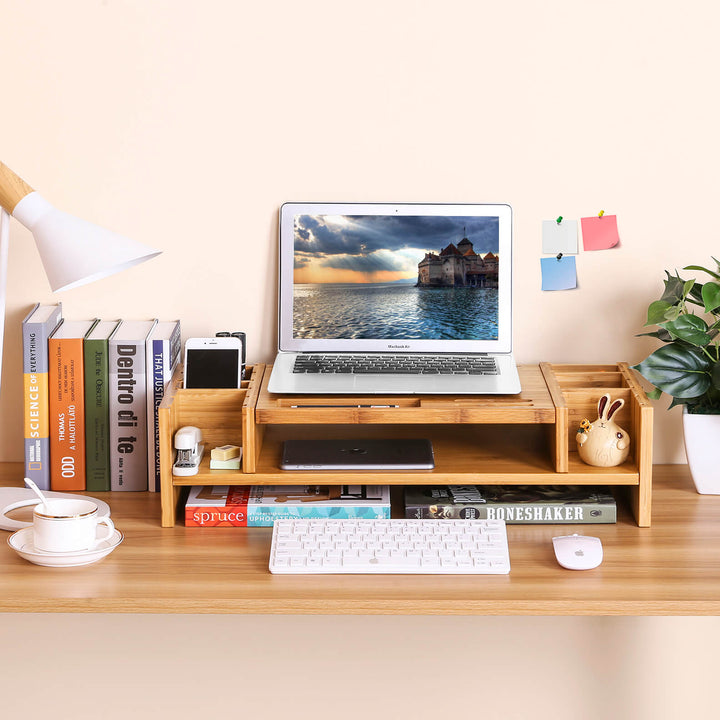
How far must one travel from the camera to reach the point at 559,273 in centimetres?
155

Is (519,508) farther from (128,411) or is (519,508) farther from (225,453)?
(128,411)

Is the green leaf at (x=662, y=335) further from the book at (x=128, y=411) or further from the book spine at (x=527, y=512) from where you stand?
the book at (x=128, y=411)

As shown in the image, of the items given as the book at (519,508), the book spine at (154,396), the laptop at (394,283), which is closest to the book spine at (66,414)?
the book spine at (154,396)

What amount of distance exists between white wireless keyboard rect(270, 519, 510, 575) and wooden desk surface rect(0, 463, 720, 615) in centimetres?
2

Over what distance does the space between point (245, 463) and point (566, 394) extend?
541 mm

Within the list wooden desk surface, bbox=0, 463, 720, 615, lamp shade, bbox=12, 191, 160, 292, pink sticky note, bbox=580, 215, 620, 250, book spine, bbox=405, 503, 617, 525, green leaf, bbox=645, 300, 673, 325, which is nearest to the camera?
wooden desk surface, bbox=0, 463, 720, 615

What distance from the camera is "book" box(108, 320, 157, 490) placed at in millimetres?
1426

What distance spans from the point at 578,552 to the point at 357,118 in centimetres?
84

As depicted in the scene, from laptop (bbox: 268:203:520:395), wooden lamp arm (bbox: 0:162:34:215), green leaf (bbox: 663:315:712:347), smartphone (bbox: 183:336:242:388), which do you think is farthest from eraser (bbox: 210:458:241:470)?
green leaf (bbox: 663:315:712:347)

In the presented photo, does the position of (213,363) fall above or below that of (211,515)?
above

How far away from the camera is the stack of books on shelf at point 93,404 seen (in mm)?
1429

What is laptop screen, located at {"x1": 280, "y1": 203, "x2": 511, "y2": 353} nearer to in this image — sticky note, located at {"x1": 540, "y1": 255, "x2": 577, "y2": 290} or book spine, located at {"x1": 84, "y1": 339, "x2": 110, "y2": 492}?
sticky note, located at {"x1": 540, "y1": 255, "x2": 577, "y2": 290}

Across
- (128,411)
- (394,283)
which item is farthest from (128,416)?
(394,283)

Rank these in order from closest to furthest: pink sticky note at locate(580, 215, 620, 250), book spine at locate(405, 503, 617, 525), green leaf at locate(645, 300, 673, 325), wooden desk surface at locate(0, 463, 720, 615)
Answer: wooden desk surface at locate(0, 463, 720, 615) → book spine at locate(405, 503, 617, 525) → green leaf at locate(645, 300, 673, 325) → pink sticky note at locate(580, 215, 620, 250)
